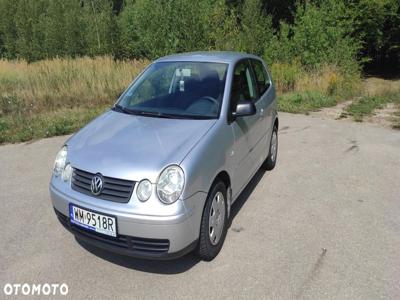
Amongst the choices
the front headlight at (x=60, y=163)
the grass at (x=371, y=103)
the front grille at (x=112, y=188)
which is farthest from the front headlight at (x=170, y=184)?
the grass at (x=371, y=103)

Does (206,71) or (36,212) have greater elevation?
(206,71)

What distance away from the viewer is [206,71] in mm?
4277

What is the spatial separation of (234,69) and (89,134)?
1.74 meters

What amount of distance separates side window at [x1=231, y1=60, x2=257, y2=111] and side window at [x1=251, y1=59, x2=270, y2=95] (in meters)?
0.30

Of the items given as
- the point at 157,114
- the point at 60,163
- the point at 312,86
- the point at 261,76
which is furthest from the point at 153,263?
the point at 312,86

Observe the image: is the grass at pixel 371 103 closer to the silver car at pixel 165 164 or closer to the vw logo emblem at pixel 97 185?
the silver car at pixel 165 164

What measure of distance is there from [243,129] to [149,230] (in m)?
1.69

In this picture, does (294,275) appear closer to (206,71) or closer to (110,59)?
(206,71)

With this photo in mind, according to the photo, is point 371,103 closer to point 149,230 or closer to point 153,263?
point 153,263

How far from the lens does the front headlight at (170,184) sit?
2895 mm

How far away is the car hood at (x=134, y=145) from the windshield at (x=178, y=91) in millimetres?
194

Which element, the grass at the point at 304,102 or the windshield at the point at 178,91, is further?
the grass at the point at 304,102


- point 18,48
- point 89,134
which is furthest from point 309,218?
point 18,48

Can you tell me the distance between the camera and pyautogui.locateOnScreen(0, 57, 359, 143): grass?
→ 8.52 meters
